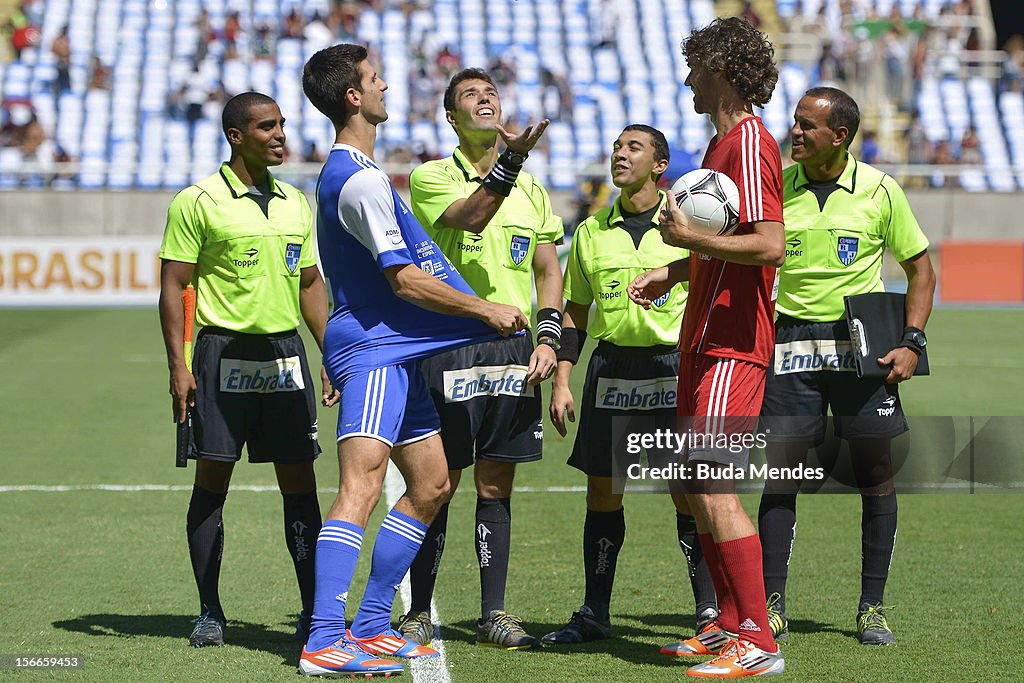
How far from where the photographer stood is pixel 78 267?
20719mm

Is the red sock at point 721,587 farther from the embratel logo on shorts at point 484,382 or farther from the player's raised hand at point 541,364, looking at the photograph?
the embratel logo on shorts at point 484,382

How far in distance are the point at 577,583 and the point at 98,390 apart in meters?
7.83

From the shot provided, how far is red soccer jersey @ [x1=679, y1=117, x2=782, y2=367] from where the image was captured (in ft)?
15.9

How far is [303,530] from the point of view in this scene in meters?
5.70

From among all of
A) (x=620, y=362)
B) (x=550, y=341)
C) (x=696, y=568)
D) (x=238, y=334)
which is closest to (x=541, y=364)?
(x=550, y=341)

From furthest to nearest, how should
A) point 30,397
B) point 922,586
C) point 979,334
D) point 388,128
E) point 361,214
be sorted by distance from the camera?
point 388,128 → point 979,334 → point 30,397 → point 922,586 → point 361,214

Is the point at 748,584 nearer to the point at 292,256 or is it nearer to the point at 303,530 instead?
the point at 303,530

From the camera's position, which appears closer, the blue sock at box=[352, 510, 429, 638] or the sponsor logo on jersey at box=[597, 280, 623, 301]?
the blue sock at box=[352, 510, 429, 638]

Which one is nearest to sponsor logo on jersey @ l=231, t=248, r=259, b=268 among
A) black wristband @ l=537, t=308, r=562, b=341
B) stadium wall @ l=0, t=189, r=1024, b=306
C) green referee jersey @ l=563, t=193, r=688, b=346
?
black wristband @ l=537, t=308, r=562, b=341

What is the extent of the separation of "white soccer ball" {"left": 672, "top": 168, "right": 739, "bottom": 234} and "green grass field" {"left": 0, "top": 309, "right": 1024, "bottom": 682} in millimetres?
1601

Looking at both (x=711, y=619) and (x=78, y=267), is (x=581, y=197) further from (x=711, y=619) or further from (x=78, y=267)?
(x=711, y=619)

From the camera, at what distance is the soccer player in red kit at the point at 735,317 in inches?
190

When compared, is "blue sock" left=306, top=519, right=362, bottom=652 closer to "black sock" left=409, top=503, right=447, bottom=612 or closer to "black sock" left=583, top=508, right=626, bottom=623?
"black sock" left=409, top=503, right=447, bottom=612

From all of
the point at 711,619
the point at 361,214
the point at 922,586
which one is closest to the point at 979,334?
the point at 922,586
